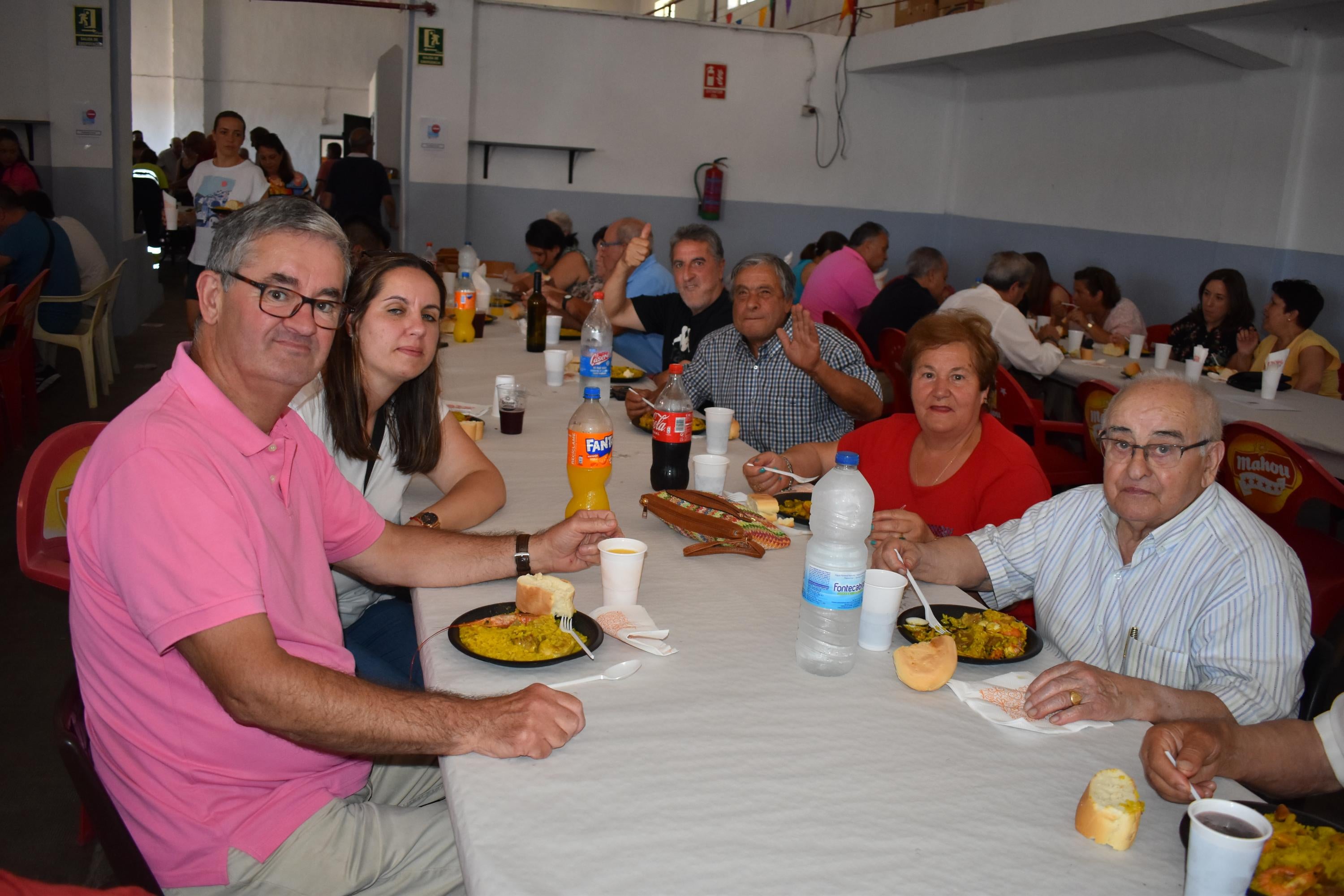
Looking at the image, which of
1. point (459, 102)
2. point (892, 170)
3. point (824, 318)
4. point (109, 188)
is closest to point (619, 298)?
point (824, 318)

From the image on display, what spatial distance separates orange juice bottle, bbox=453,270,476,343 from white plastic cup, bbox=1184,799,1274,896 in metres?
4.23

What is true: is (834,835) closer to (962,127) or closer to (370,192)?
(370,192)

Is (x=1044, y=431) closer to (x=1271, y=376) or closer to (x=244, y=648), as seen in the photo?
(x=1271, y=376)

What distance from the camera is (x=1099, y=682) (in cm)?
154

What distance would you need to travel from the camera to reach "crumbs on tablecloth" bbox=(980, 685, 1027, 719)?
1548 mm

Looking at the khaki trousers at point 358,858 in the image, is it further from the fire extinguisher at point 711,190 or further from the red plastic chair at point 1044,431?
the fire extinguisher at point 711,190

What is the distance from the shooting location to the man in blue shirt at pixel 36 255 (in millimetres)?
5941

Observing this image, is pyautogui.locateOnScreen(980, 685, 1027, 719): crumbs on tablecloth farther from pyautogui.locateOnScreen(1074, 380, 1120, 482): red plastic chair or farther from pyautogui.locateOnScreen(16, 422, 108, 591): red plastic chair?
pyautogui.locateOnScreen(1074, 380, 1120, 482): red plastic chair

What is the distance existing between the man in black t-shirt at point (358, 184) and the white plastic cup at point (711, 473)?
287 inches

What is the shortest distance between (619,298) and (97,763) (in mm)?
3701

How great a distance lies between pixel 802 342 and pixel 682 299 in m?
1.54

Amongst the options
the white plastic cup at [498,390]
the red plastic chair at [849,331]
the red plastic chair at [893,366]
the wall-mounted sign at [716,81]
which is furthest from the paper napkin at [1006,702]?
the wall-mounted sign at [716,81]

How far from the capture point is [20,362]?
17.4ft

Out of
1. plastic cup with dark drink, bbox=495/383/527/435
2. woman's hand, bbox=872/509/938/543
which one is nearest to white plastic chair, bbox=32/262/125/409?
plastic cup with dark drink, bbox=495/383/527/435
